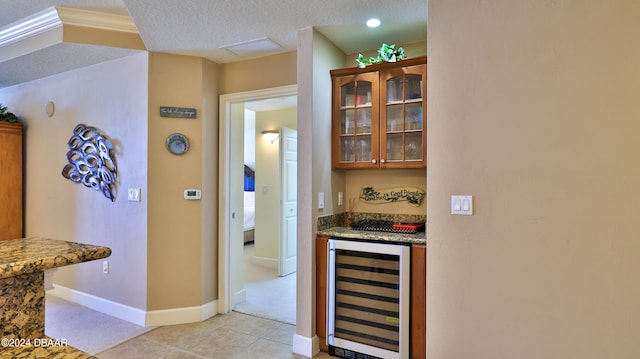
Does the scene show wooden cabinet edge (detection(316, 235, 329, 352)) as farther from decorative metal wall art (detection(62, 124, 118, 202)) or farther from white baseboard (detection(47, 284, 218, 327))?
decorative metal wall art (detection(62, 124, 118, 202))

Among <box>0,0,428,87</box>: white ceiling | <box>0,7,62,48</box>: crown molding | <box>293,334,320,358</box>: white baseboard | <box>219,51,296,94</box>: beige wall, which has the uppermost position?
<box>0,7,62,48</box>: crown molding

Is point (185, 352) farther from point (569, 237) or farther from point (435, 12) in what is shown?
point (435, 12)

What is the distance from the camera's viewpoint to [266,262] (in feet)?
17.4

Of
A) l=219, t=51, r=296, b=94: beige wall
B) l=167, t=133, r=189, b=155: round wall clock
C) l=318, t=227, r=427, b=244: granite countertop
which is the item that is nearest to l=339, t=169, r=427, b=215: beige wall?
l=318, t=227, r=427, b=244: granite countertop

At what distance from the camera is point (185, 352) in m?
2.68

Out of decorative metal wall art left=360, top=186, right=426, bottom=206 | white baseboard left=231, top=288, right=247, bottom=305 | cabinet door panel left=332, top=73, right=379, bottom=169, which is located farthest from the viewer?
white baseboard left=231, top=288, right=247, bottom=305

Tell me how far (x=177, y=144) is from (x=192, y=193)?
47 cm

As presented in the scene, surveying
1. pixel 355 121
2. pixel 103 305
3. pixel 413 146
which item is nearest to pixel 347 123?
pixel 355 121

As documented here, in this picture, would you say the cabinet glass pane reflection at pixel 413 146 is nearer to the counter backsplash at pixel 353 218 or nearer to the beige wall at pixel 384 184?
the beige wall at pixel 384 184

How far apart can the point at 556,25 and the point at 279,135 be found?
345cm

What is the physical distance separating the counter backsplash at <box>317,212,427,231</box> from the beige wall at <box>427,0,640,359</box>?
773mm

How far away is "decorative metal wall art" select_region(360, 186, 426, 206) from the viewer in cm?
288

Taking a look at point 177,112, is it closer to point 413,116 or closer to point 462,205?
point 413,116

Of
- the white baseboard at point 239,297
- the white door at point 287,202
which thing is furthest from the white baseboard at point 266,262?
the white baseboard at point 239,297
